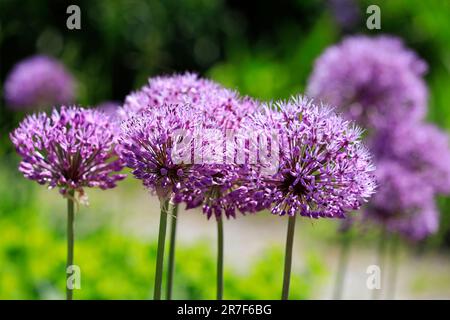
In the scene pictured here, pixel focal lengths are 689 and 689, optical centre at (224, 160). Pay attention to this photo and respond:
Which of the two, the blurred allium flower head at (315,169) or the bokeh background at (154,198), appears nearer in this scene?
the blurred allium flower head at (315,169)

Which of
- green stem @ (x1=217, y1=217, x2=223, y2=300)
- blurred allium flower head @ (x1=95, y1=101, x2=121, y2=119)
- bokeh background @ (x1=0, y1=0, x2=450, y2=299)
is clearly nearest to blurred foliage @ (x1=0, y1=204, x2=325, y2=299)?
bokeh background @ (x1=0, y1=0, x2=450, y2=299)

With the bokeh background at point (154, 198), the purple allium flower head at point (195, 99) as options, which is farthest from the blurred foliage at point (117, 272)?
the purple allium flower head at point (195, 99)

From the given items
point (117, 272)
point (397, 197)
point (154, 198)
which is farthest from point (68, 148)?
point (154, 198)

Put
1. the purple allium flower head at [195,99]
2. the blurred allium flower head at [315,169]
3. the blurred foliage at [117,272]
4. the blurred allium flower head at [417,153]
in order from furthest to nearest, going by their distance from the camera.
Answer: the blurred foliage at [117,272] → the blurred allium flower head at [417,153] → the purple allium flower head at [195,99] → the blurred allium flower head at [315,169]

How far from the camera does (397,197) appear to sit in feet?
9.59

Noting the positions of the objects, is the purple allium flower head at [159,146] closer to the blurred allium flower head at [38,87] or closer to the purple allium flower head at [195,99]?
the purple allium flower head at [195,99]

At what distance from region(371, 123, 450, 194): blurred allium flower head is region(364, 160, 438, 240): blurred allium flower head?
5cm

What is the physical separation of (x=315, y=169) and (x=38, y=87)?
3.51m

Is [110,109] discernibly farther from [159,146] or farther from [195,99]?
[159,146]

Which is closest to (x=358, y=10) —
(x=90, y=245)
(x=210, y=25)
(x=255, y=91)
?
(x=210, y=25)

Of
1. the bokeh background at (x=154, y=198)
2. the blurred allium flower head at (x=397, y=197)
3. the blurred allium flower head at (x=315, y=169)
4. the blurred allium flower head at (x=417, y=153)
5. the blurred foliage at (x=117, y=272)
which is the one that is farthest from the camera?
the bokeh background at (x=154, y=198)

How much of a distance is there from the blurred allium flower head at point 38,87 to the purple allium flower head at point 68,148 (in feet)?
9.73

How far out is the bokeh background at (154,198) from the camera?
11.8ft

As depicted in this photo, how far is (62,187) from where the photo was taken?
1896mm
